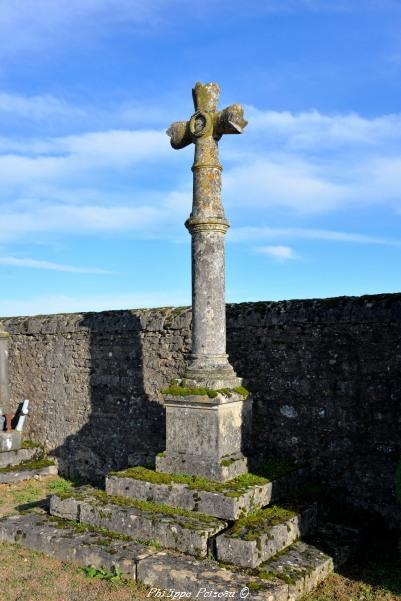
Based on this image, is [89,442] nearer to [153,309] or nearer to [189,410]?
[153,309]

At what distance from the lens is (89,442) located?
1050cm

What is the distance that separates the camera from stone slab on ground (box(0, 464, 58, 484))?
34.1 feet

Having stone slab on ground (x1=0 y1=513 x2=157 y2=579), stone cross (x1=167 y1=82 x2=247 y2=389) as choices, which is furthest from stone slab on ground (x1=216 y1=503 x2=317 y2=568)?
stone cross (x1=167 y1=82 x2=247 y2=389)

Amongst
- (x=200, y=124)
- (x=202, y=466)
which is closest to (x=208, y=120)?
(x=200, y=124)

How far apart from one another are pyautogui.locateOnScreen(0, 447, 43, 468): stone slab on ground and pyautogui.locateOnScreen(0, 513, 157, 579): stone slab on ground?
4.21 metres

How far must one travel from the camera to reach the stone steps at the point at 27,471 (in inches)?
410

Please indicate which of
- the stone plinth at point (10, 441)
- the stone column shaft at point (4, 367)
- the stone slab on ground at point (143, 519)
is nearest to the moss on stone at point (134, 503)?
the stone slab on ground at point (143, 519)

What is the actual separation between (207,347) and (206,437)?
1.06m

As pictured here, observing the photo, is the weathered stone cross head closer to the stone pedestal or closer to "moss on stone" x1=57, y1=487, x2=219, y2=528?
the stone pedestal

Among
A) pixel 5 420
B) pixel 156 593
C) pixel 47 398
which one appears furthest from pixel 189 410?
pixel 5 420

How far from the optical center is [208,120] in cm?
707

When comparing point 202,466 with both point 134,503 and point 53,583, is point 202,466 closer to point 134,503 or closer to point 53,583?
point 134,503

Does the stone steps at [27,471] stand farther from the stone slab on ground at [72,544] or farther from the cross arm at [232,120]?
the cross arm at [232,120]

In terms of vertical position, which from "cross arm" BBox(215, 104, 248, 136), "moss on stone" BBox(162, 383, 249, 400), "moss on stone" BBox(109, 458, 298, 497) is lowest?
"moss on stone" BBox(109, 458, 298, 497)
